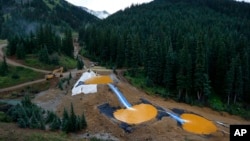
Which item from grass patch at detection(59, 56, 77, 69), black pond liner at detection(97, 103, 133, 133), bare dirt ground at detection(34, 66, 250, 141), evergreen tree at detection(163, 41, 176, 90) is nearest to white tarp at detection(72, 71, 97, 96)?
bare dirt ground at detection(34, 66, 250, 141)

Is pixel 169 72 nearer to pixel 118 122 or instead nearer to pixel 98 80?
pixel 98 80

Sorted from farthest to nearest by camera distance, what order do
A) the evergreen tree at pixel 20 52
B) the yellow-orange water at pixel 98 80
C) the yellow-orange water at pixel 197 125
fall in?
the evergreen tree at pixel 20 52
the yellow-orange water at pixel 98 80
the yellow-orange water at pixel 197 125

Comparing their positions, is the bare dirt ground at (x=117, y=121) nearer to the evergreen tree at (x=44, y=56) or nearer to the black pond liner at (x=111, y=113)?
the black pond liner at (x=111, y=113)

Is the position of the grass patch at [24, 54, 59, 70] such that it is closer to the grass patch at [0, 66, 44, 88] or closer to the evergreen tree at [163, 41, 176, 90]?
the grass patch at [0, 66, 44, 88]

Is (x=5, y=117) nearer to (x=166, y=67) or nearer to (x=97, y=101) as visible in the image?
(x=97, y=101)

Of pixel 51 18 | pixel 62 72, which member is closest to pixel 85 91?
pixel 62 72

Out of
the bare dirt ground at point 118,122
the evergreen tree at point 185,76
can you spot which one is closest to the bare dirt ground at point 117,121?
the bare dirt ground at point 118,122
